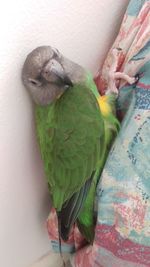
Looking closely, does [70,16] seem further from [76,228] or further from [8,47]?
[76,228]

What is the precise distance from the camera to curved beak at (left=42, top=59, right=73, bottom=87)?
755mm

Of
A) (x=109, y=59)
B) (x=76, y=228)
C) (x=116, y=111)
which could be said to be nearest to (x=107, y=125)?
(x=116, y=111)

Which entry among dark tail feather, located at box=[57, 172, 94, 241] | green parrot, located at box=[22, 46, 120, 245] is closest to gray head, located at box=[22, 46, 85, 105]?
green parrot, located at box=[22, 46, 120, 245]

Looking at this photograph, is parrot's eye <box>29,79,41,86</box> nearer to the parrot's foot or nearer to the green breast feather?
the green breast feather

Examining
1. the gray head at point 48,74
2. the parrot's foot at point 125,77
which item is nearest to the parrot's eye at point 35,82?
the gray head at point 48,74

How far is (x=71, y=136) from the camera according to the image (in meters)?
0.79

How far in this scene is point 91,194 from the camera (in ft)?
2.79

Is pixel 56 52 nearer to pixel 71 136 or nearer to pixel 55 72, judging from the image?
pixel 55 72

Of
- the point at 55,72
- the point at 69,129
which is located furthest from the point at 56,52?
the point at 69,129

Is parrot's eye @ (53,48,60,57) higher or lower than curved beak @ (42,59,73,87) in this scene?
higher

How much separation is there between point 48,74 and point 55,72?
14mm

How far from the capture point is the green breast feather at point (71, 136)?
787mm

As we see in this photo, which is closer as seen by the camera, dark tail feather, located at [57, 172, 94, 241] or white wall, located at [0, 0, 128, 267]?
white wall, located at [0, 0, 128, 267]

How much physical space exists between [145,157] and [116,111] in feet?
0.49
